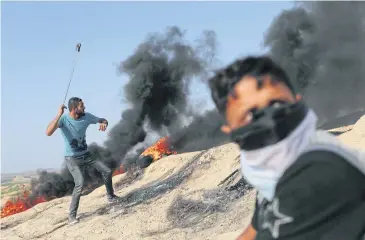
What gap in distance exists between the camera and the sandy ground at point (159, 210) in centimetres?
679

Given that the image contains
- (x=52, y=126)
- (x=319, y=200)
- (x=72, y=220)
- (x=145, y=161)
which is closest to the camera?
(x=319, y=200)

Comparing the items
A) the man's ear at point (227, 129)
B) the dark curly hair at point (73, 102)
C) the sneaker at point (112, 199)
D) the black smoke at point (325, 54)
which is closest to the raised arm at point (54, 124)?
the dark curly hair at point (73, 102)

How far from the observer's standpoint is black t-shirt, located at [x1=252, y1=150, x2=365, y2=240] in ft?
4.21

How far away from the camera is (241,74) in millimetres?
1378

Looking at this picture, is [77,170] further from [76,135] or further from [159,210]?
[159,210]

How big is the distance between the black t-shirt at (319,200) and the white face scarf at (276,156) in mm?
22

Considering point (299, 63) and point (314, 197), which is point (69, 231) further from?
point (299, 63)

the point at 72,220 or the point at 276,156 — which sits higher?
the point at 276,156

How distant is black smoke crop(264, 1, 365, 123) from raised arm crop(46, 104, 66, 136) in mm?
16586

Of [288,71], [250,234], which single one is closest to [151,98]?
[288,71]

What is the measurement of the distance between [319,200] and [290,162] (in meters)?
0.12

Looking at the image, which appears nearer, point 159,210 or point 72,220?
point 159,210

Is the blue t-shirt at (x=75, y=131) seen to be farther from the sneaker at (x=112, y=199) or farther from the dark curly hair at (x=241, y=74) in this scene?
the dark curly hair at (x=241, y=74)

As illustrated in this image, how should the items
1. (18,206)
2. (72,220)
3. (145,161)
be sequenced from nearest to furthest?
(72,220), (145,161), (18,206)
